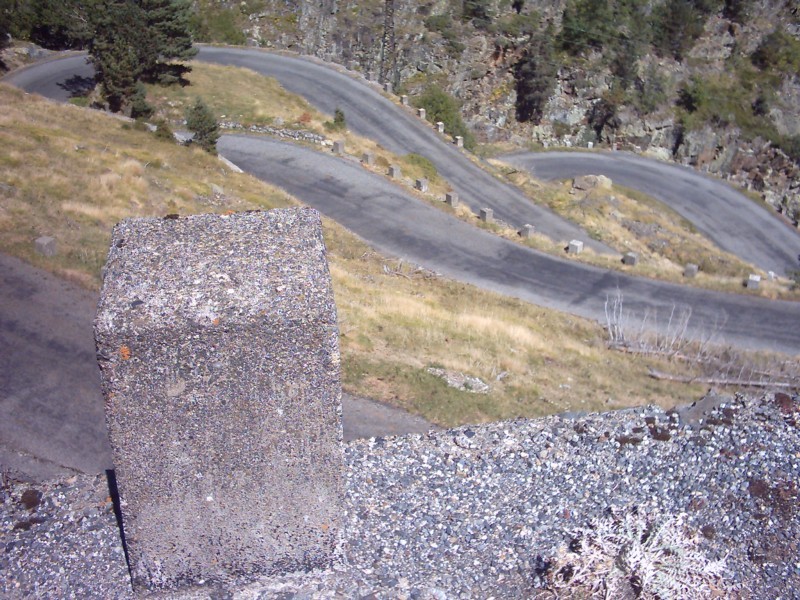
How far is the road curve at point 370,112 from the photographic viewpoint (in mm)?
31609

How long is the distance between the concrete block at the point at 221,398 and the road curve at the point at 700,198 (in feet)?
121

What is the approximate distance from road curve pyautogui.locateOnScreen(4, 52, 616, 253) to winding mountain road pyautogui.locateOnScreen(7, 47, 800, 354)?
0.10 m

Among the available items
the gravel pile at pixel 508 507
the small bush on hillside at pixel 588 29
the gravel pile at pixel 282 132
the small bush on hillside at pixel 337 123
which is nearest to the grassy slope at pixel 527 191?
the small bush on hillside at pixel 337 123

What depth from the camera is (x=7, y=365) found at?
10781 mm

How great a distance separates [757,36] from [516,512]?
5694cm

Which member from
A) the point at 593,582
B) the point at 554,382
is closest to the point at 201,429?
the point at 593,582

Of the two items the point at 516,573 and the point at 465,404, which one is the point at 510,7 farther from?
the point at 516,573

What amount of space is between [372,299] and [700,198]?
34.0 meters

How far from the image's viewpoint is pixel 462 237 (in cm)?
2598

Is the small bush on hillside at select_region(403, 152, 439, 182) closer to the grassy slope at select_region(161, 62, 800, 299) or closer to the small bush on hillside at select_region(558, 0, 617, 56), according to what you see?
the grassy slope at select_region(161, 62, 800, 299)

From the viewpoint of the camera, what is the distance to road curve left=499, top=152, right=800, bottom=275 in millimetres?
39594

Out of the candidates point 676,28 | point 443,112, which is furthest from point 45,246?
point 676,28

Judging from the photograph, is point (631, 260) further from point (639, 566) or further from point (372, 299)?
point (639, 566)

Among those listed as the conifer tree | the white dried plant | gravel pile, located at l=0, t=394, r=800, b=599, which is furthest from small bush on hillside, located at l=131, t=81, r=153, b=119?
the white dried plant
